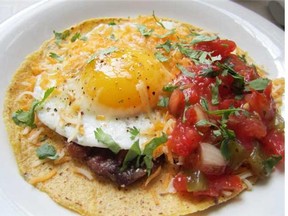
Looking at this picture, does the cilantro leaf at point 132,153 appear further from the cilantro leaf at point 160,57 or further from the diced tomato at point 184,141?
the cilantro leaf at point 160,57

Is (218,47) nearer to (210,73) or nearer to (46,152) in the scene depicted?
(210,73)

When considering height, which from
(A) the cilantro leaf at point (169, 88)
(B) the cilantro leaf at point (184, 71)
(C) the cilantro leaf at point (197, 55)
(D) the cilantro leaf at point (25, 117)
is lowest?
(D) the cilantro leaf at point (25, 117)

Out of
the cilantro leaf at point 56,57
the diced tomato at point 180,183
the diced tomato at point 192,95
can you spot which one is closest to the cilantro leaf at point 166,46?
the diced tomato at point 192,95

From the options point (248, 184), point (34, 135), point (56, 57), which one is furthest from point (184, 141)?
point (56, 57)

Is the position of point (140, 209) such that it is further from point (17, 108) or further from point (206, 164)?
point (17, 108)

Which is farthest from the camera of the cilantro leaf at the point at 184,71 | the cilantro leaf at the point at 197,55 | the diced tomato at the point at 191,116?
the cilantro leaf at the point at 197,55
